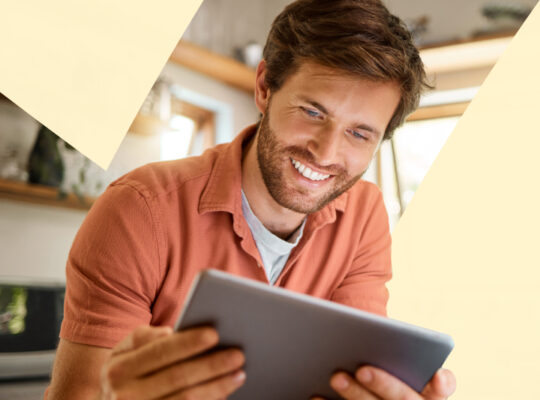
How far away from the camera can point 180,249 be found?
1.17m

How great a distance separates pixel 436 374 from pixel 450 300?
2030 millimetres

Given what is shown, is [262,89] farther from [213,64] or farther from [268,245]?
[213,64]

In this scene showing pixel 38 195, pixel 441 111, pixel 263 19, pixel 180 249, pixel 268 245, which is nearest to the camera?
pixel 180 249

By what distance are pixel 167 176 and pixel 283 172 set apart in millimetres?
265

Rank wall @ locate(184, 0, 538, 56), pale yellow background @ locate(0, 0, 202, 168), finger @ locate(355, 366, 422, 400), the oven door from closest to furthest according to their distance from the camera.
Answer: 1. finger @ locate(355, 366, 422, 400)
2. the oven door
3. pale yellow background @ locate(0, 0, 202, 168)
4. wall @ locate(184, 0, 538, 56)

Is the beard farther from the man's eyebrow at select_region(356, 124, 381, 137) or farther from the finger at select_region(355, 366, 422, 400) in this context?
the finger at select_region(355, 366, 422, 400)

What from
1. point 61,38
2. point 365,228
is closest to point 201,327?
point 365,228

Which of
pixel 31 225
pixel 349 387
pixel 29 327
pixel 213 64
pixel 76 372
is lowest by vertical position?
pixel 29 327

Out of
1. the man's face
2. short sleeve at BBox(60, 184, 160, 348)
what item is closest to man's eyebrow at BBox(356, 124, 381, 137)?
the man's face

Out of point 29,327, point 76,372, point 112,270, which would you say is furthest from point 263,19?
point 76,372

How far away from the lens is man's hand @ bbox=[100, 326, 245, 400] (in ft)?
2.21

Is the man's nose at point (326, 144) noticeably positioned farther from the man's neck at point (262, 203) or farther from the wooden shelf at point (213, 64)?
the wooden shelf at point (213, 64)

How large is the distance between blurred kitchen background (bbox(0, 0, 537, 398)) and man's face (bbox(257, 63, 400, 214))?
5.14ft

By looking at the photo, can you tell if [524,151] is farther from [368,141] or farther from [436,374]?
[436,374]
